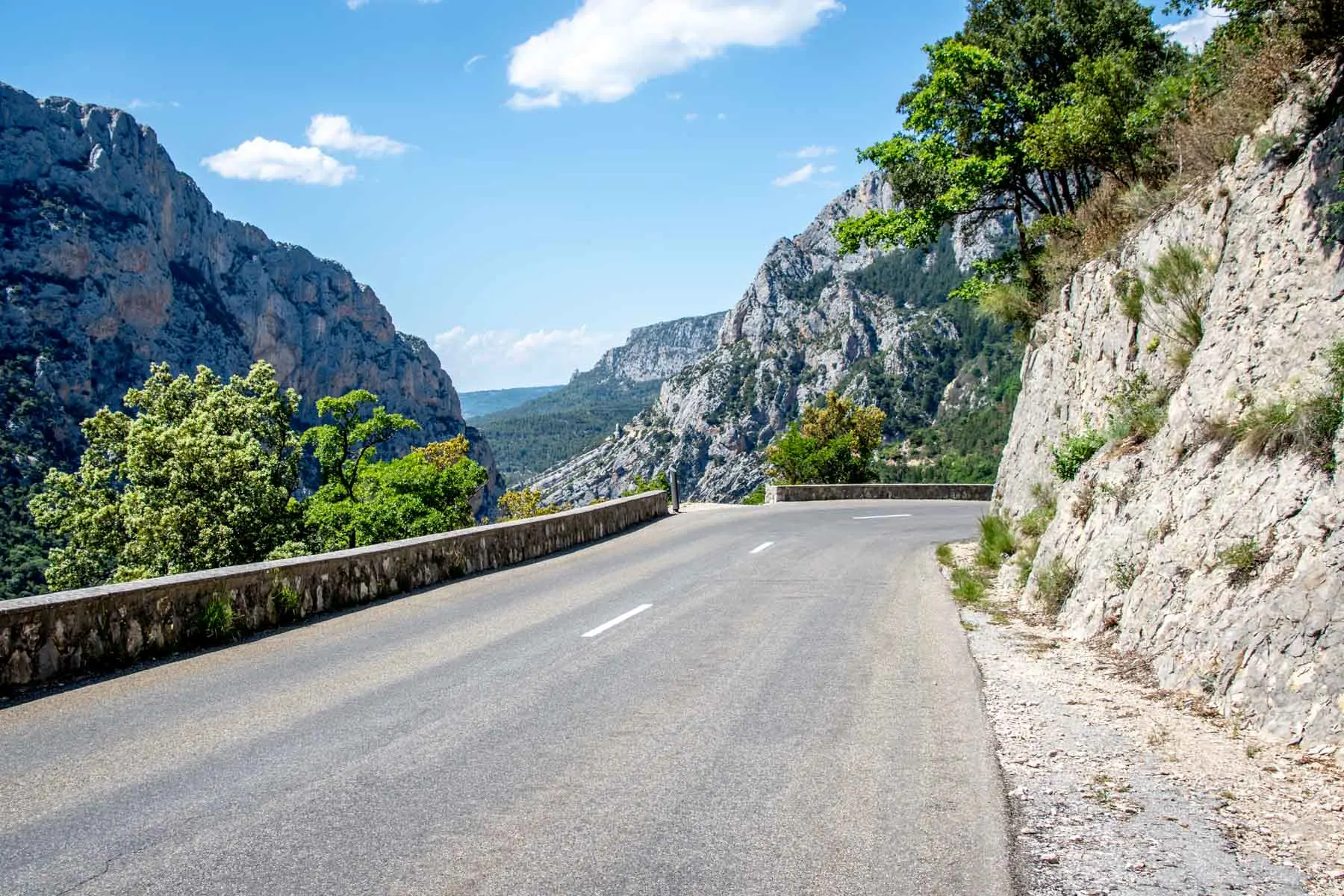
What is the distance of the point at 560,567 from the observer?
1487cm

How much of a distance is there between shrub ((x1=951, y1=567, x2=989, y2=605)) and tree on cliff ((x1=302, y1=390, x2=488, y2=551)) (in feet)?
83.4

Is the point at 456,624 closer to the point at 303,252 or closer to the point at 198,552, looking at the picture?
the point at 198,552

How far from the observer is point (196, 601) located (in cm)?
891

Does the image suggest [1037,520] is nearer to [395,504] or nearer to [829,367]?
[395,504]

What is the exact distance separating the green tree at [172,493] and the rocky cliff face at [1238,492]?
86.7 feet

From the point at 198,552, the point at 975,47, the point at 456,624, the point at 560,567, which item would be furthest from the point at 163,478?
the point at 975,47

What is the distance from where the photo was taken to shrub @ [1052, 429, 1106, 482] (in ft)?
38.3

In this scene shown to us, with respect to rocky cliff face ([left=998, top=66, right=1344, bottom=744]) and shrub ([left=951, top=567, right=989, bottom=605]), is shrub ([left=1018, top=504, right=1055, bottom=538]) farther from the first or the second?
rocky cliff face ([left=998, top=66, right=1344, bottom=744])

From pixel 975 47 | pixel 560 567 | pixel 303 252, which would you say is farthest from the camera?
pixel 303 252

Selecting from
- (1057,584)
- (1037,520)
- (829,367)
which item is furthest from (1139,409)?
(829,367)

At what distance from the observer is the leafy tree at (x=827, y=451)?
49.8m

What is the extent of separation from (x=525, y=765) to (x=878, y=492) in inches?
1379

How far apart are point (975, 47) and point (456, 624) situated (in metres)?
20.5

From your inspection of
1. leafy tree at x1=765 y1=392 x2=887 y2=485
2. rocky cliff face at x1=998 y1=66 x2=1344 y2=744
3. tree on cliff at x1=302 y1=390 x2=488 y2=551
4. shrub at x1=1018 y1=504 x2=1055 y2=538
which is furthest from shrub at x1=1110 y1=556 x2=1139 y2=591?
leafy tree at x1=765 y1=392 x2=887 y2=485
